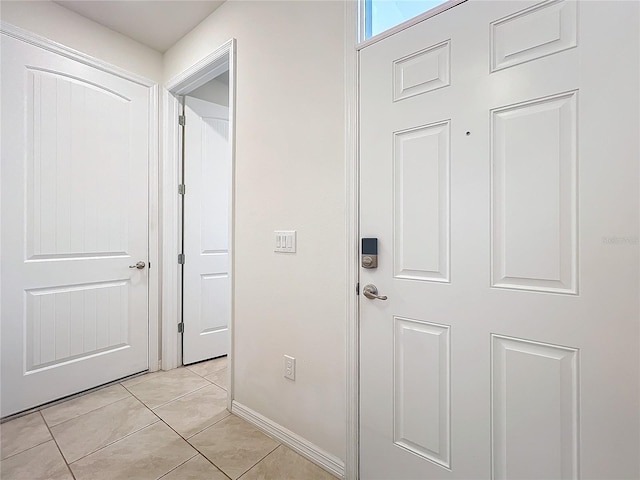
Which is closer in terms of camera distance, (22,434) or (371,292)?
(371,292)

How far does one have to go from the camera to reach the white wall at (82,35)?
188 cm

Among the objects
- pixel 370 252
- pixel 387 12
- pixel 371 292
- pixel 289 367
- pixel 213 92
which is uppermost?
pixel 213 92

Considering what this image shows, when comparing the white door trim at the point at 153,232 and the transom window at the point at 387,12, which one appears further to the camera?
the white door trim at the point at 153,232

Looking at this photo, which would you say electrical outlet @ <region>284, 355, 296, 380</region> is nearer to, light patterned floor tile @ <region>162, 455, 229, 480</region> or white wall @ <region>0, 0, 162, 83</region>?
light patterned floor tile @ <region>162, 455, 229, 480</region>

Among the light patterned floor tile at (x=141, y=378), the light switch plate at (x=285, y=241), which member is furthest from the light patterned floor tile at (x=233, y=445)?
the light switch plate at (x=285, y=241)

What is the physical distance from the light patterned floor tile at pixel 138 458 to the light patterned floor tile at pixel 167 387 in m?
0.35

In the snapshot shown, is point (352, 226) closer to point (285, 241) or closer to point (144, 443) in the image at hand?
point (285, 241)

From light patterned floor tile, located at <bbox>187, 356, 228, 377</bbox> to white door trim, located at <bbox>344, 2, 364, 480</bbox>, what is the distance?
1500mm

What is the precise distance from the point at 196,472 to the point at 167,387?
953 mm

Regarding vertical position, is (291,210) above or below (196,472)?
above

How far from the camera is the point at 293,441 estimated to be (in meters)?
1.57

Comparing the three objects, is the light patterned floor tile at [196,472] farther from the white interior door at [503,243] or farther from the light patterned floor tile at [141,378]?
the light patterned floor tile at [141,378]

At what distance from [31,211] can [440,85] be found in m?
2.39

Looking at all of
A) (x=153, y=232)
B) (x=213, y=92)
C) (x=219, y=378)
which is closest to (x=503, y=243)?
(x=219, y=378)
